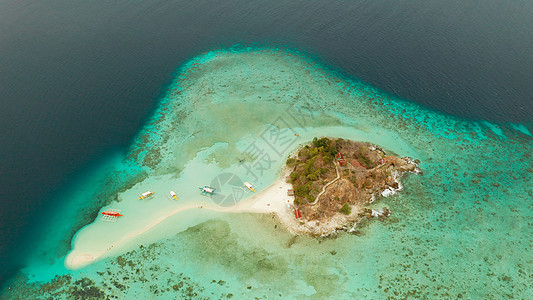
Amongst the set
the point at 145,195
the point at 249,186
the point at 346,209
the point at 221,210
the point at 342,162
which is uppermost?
the point at 145,195

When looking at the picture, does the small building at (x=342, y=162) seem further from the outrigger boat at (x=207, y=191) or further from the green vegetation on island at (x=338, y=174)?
the outrigger boat at (x=207, y=191)

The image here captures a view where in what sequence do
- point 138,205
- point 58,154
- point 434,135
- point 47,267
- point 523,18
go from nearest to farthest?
1. point 47,267
2. point 138,205
3. point 58,154
4. point 434,135
5. point 523,18

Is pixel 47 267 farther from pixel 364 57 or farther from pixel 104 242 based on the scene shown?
pixel 364 57

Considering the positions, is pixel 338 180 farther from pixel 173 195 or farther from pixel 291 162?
pixel 173 195

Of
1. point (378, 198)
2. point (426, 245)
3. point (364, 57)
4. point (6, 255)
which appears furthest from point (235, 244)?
point (364, 57)

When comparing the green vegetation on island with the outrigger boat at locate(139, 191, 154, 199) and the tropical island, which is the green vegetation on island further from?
the outrigger boat at locate(139, 191, 154, 199)

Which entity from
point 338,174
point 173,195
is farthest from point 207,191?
point 338,174

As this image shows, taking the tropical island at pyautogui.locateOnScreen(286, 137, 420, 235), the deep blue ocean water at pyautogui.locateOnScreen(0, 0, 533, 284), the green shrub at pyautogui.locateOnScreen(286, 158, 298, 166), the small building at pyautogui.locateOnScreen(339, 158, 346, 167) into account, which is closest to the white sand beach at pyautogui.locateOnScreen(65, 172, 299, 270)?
the tropical island at pyautogui.locateOnScreen(286, 137, 420, 235)

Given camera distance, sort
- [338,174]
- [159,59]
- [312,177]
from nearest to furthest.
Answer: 1. [312,177]
2. [338,174]
3. [159,59]
